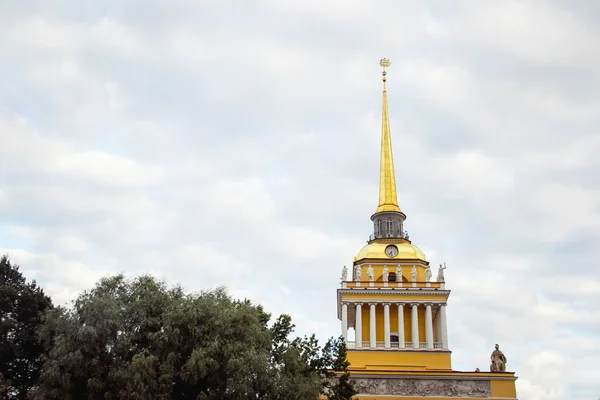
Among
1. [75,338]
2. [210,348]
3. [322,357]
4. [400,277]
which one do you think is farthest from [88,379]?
[400,277]

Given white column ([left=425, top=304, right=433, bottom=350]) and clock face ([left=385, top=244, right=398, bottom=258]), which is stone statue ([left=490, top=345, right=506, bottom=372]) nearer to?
white column ([left=425, top=304, right=433, bottom=350])

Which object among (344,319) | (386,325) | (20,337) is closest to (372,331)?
(386,325)

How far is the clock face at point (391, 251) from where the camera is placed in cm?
4079

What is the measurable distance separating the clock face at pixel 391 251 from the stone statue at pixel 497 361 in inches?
334

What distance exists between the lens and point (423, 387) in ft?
111

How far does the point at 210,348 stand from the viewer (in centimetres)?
2261

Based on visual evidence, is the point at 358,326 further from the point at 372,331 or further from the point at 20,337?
the point at 20,337

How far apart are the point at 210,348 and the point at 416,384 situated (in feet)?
49.6

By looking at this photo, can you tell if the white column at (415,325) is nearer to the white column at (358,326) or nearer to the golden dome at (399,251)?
the white column at (358,326)

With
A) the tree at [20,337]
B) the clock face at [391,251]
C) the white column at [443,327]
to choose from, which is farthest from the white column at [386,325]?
the tree at [20,337]

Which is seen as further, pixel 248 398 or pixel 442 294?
pixel 442 294

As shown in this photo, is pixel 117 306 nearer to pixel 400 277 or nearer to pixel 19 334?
pixel 19 334

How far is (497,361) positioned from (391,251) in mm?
9304

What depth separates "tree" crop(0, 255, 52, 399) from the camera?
25.6m
